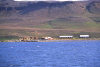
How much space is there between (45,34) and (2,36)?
22.0 meters

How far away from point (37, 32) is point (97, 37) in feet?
113

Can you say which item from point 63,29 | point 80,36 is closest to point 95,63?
point 80,36

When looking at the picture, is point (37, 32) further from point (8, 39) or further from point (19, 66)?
point (19, 66)

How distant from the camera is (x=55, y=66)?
47969 mm

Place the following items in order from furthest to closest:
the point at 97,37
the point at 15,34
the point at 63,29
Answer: the point at 63,29
the point at 15,34
the point at 97,37

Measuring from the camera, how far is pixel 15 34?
7264 inches

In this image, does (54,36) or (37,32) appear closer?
(54,36)

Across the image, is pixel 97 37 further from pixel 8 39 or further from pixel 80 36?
pixel 8 39

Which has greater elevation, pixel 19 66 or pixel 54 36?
pixel 19 66

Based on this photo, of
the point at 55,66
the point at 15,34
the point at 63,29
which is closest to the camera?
the point at 55,66

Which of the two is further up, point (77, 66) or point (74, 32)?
point (77, 66)

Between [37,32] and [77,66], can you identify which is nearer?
[77,66]

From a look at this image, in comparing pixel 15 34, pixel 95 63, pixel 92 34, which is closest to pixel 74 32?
pixel 92 34

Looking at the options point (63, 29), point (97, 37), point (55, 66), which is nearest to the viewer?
point (55, 66)
